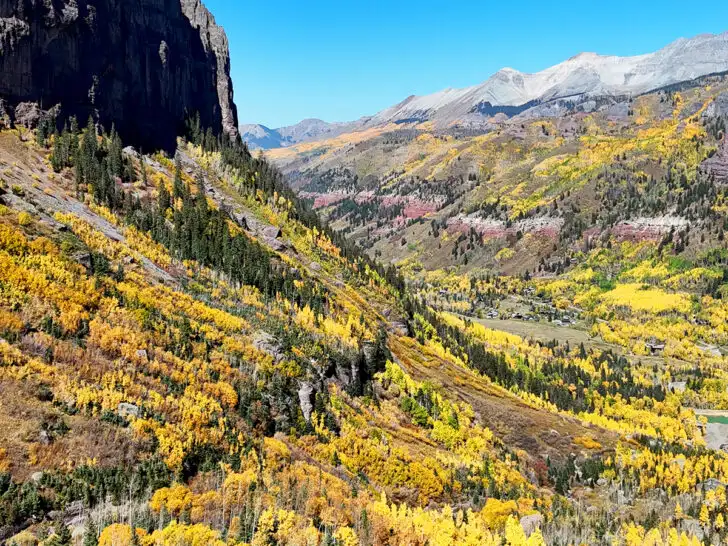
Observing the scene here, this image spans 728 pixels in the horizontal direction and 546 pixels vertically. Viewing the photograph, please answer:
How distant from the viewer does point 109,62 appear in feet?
461

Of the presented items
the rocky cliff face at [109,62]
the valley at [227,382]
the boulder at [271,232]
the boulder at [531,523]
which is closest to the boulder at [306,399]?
the valley at [227,382]

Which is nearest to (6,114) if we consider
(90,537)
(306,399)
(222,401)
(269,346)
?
(269,346)

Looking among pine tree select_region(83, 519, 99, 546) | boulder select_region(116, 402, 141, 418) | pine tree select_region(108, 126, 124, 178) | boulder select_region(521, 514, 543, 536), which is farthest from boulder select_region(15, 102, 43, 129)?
boulder select_region(521, 514, 543, 536)

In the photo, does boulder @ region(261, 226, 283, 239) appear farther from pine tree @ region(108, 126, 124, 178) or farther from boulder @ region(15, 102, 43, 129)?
boulder @ region(15, 102, 43, 129)

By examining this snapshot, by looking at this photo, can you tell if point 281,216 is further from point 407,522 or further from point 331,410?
point 407,522

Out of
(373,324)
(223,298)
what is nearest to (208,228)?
(223,298)

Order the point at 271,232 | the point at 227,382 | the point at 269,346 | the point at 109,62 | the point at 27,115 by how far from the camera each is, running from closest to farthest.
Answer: the point at 227,382 → the point at 269,346 → the point at 27,115 → the point at 271,232 → the point at 109,62

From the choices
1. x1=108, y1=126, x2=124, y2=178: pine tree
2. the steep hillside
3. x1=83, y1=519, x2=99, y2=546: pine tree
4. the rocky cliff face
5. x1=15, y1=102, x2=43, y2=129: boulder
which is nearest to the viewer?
x1=83, y1=519, x2=99, y2=546: pine tree

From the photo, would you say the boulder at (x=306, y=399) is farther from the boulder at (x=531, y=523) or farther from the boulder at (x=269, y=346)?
the boulder at (x=531, y=523)

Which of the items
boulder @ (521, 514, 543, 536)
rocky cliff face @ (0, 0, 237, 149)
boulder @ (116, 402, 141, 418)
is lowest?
boulder @ (521, 514, 543, 536)

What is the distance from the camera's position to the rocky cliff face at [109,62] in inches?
4454

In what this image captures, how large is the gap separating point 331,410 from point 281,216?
10807 centimetres

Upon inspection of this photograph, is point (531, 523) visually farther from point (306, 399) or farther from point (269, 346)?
point (269, 346)

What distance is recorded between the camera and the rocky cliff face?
11312cm
